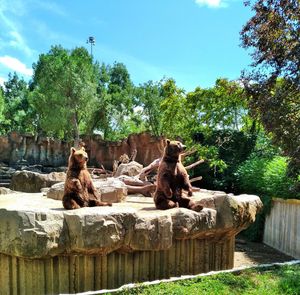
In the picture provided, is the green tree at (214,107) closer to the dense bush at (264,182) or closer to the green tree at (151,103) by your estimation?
the dense bush at (264,182)

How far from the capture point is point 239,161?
498 inches

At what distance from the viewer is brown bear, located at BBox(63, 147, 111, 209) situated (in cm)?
452

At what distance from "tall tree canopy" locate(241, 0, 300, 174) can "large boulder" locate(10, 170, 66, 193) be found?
658cm

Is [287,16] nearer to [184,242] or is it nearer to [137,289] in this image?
[184,242]

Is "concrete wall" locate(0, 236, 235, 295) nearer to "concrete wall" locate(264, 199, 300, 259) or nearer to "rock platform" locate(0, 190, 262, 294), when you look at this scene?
"rock platform" locate(0, 190, 262, 294)

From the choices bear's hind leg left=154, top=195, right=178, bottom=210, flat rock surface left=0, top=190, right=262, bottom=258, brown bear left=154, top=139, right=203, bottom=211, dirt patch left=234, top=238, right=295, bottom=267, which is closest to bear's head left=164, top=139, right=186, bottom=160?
brown bear left=154, top=139, right=203, bottom=211

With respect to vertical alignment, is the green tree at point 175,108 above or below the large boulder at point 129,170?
above

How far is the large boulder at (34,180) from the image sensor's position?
11.9 m

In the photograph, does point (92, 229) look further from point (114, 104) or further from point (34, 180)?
point (114, 104)

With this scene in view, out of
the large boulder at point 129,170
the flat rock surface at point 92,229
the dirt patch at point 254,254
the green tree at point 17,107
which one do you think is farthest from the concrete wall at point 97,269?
the green tree at point 17,107

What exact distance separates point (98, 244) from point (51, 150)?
22104 mm

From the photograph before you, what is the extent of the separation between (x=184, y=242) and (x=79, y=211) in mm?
1604

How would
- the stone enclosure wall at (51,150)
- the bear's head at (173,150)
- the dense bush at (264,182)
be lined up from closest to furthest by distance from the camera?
the bear's head at (173,150)
the dense bush at (264,182)
the stone enclosure wall at (51,150)

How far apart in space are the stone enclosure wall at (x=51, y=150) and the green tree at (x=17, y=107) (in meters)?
8.31
